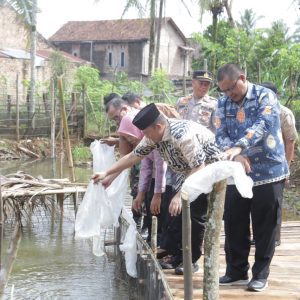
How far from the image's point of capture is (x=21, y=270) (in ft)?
23.8

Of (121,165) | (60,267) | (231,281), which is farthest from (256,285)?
(60,267)

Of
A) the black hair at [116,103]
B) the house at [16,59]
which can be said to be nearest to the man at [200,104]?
the black hair at [116,103]

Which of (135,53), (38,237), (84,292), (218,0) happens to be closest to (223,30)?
(218,0)

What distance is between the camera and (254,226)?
407 cm

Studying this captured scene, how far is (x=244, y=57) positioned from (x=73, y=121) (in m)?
5.92

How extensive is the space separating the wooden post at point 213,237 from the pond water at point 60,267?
2800 mm

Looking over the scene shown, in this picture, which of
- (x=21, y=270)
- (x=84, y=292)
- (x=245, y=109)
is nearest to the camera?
(x=245, y=109)

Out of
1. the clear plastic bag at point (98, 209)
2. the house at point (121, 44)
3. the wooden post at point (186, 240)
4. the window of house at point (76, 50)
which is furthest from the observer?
the window of house at point (76, 50)

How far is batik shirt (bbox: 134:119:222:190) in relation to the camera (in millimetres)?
3762

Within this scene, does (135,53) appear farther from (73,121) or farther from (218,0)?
(73,121)

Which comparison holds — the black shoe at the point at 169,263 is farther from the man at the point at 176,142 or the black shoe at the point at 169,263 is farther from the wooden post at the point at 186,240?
the wooden post at the point at 186,240

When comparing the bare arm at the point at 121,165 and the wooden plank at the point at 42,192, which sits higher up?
the bare arm at the point at 121,165

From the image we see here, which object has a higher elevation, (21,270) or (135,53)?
(135,53)

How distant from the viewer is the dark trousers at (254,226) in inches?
156
